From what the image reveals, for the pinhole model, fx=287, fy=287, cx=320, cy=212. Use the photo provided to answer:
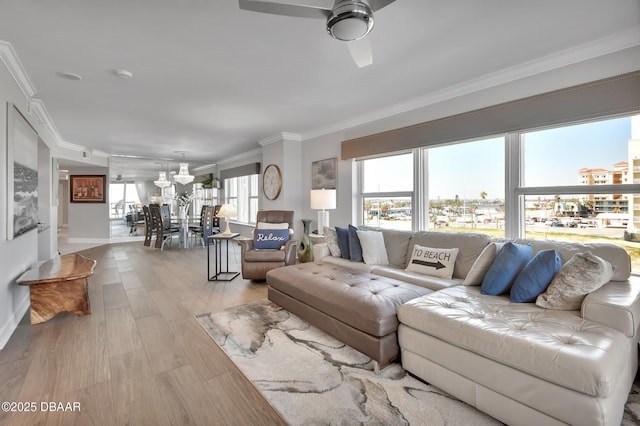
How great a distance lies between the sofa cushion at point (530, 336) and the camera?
4.17 ft

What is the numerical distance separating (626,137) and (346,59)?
2477 mm

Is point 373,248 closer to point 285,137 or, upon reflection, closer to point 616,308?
point 616,308

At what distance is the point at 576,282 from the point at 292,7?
2.34m

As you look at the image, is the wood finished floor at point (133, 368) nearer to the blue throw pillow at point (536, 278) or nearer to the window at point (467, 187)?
the blue throw pillow at point (536, 278)

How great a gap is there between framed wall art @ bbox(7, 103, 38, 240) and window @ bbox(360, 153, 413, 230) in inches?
159

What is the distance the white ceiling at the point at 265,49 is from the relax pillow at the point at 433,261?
1.82 m

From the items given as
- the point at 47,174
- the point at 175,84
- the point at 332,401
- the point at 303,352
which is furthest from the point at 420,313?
the point at 47,174

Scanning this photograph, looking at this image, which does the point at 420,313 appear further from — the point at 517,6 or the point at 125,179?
the point at 125,179

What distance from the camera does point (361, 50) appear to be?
1965mm

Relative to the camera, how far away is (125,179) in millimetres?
8180

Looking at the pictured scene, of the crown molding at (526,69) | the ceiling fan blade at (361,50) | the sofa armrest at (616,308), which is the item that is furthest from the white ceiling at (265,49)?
the sofa armrest at (616,308)

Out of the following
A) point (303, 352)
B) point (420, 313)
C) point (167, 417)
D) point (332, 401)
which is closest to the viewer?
point (167, 417)

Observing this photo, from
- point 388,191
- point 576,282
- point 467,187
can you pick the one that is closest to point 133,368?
point 576,282

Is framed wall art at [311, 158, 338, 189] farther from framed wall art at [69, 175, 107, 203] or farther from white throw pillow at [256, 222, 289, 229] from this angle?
framed wall art at [69, 175, 107, 203]
